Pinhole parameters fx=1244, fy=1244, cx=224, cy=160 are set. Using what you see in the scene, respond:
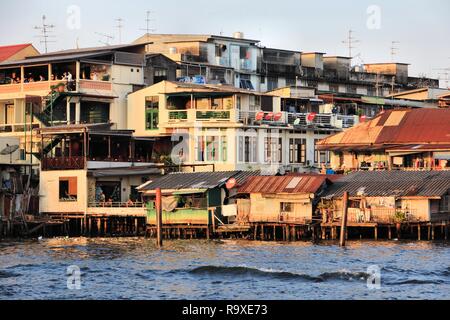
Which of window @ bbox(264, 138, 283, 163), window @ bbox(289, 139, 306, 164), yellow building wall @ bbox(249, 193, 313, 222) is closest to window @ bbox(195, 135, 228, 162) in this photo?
window @ bbox(264, 138, 283, 163)

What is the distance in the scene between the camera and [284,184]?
7538cm

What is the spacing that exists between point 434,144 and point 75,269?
3281 cm

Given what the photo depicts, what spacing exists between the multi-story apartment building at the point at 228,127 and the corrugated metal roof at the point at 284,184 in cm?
929

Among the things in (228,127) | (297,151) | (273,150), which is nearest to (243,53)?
(297,151)

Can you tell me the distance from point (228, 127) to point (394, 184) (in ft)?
53.5

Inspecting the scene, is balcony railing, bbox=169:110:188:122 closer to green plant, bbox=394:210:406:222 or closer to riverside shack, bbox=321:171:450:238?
riverside shack, bbox=321:171:450:238

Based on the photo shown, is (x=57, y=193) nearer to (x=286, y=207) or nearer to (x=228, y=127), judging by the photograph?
(x=228, y=127)

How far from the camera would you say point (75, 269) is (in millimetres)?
58250

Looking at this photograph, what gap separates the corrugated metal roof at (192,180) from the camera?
7712 centimetres

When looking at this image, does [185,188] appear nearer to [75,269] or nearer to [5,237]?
[5,237]

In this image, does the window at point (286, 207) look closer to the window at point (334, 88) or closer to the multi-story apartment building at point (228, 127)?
the multi-story apartment building at point (228, 127)

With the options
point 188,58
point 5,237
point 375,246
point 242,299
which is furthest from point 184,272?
point 188,58

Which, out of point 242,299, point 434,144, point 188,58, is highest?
point 188,58
